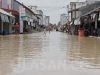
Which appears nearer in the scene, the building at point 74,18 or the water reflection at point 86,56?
the water reflection at point 86,56

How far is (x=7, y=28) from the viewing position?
61500 millimetres

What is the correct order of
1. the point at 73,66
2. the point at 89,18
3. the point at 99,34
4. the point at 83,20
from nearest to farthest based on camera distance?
1. the point at 73,66
2. the point at 99,34
3. the point at 89,18
4. the point at 83,20

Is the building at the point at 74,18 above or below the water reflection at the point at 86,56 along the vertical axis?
above

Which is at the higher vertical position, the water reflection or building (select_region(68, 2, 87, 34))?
building (select_region(68, 2, 87, 34))

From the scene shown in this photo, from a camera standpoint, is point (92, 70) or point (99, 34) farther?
point (99, 34)

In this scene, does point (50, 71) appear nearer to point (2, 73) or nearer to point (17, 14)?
point (2, 73)

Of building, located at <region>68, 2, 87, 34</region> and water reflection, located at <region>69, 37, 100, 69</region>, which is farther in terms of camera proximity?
building, located at <region>68, 2, 87, 34</region>

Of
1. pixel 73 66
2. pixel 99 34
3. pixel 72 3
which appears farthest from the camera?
pixel 72 3

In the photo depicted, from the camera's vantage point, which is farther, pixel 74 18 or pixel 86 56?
pixel 74 18

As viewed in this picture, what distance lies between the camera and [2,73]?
10.5 m

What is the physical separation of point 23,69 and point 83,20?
56285mm

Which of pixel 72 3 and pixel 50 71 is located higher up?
pixel 72 3

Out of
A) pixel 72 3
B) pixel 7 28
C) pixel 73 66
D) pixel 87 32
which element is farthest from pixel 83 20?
pixel 72 3

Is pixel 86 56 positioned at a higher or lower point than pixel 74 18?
lower
